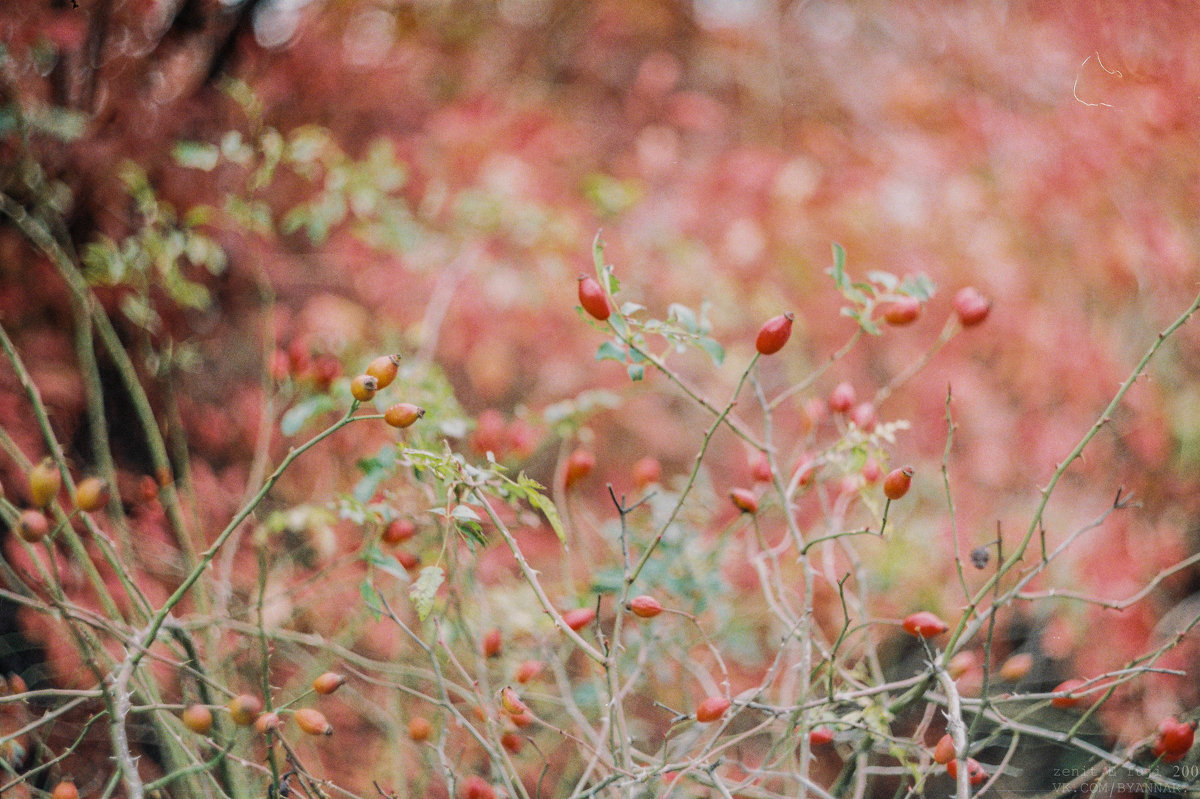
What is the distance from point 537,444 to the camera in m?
1.41

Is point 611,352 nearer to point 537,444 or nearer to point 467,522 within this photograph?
point 467,522

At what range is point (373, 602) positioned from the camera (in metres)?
0.88

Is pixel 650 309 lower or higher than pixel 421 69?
lower

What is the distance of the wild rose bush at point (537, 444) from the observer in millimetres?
1075

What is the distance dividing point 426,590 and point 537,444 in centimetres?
67

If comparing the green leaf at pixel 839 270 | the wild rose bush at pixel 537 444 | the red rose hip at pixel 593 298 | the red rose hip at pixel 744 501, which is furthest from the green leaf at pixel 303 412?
the green leaf at pixel 839 270

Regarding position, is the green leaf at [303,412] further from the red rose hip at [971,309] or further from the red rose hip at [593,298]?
the red rose hip at [971,309]

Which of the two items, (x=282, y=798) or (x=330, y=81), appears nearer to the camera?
(x=282, y=798)

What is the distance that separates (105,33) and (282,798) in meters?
1.89

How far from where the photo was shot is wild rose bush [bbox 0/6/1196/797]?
108 cm

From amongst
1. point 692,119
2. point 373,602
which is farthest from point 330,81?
point 373,602

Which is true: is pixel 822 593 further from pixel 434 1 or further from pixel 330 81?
pixel 434 1

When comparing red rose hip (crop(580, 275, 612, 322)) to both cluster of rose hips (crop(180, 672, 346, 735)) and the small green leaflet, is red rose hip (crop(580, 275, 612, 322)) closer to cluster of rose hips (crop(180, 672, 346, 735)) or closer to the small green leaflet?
the small green leaflet

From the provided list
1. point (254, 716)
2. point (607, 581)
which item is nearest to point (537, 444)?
point (607, 581)
